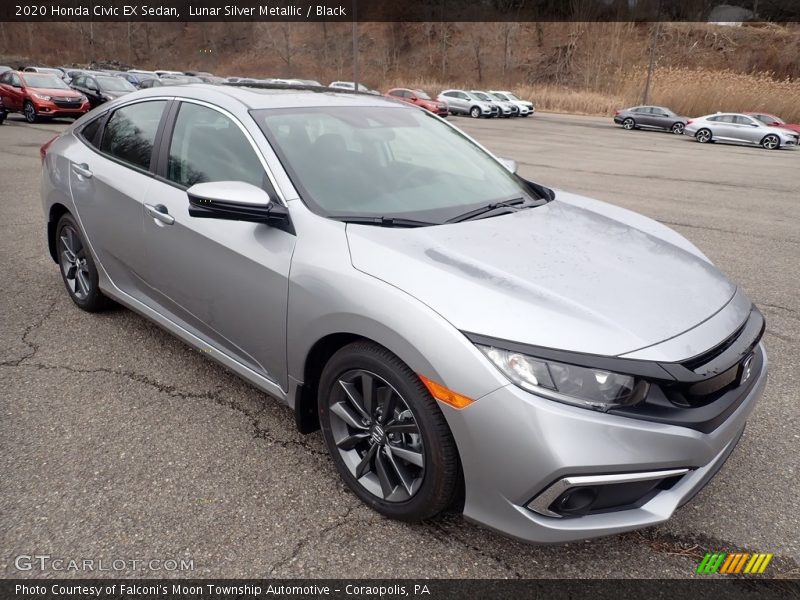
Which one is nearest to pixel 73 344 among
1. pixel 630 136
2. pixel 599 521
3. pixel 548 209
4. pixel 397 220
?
pixel 397 220

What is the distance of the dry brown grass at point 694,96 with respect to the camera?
32.8 m

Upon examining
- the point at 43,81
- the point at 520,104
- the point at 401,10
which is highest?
the point at 401,10

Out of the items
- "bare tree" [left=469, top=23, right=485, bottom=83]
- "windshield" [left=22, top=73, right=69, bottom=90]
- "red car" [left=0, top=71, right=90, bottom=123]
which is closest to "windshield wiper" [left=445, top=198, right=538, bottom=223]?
"red car" [left=0, top=71, right=90, bottom=123]

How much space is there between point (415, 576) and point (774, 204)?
10.4 meters

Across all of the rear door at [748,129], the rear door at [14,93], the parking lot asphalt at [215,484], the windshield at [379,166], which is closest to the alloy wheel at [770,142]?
the rear door at [748,129]

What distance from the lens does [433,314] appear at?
2.03 m

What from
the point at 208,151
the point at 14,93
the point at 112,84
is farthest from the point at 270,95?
the point at 112,84

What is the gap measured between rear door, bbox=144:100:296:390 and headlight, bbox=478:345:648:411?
42.7 inches

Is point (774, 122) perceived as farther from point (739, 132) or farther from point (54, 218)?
point (54, 218)

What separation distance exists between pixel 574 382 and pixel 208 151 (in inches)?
87.3

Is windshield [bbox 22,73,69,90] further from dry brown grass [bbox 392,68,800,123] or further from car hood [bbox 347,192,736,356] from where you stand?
dry brown grass [bbox 392,68,800,123]

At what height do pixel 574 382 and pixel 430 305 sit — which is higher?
pixel 430 305

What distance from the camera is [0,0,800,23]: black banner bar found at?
2635 inches

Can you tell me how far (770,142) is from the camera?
23281 millimetres
